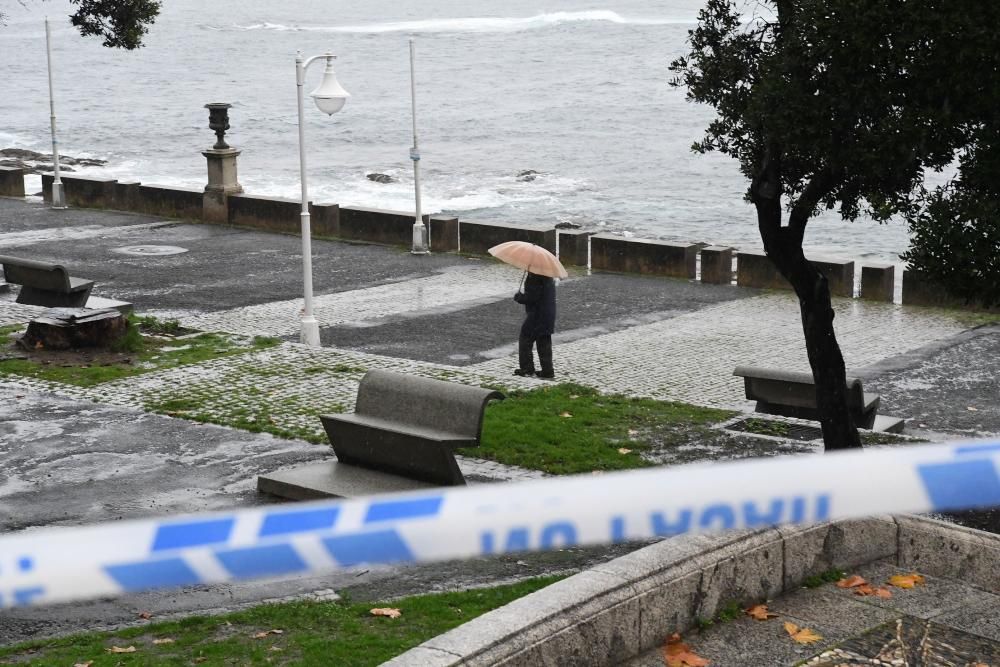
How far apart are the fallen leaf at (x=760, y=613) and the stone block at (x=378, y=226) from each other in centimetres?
1925

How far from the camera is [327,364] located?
16.0 meters

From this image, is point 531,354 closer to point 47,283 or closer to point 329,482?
point 329,482

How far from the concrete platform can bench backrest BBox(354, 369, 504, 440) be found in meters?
0.45

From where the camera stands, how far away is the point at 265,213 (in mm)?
28141

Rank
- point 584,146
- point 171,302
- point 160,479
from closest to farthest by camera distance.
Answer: point 160,479, point 171,302, point 584,146

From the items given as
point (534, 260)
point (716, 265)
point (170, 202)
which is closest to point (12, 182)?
point (170, 202)

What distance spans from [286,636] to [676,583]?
2109 millimetres

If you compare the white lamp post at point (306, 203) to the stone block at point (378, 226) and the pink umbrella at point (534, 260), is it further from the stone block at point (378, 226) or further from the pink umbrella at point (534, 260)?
the stone block at point (378, 226)

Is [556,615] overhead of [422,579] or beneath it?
overhead

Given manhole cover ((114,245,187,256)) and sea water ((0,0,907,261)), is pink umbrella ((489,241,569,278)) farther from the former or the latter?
sea water ((0,0,907,261))

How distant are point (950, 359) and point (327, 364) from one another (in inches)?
296

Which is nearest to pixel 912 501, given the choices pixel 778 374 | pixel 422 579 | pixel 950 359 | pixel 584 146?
pixel 422 579

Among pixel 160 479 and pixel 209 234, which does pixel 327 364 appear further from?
pixel 209 234

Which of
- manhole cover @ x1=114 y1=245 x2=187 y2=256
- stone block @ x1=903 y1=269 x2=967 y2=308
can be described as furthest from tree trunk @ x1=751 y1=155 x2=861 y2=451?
manhole cover @ x1=114 y1=245 x2=187 y2=256
